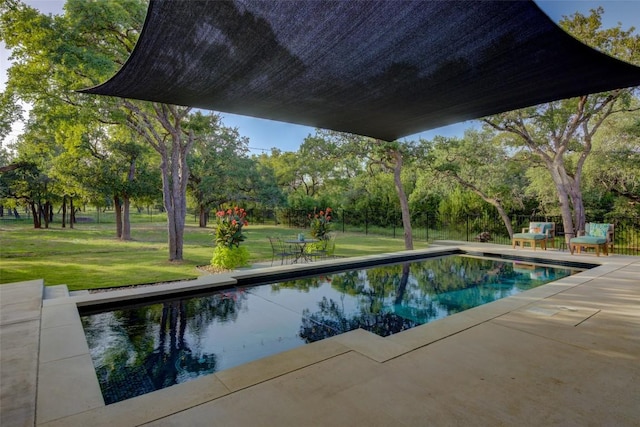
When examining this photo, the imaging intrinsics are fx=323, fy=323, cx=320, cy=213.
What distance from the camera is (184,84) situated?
267 cm

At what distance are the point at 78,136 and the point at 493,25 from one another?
29.5ft

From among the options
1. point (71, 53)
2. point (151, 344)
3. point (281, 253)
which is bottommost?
point (151, 344)

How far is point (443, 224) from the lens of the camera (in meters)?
16.0

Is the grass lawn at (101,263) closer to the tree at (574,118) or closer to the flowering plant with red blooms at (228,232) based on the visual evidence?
the flowering plant with red blooms at (228,232)

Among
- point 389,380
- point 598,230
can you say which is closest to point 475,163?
point 598,230

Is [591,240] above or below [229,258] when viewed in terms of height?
above

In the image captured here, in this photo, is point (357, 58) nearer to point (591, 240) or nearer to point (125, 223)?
point (591, 240)

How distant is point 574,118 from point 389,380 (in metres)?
10.6

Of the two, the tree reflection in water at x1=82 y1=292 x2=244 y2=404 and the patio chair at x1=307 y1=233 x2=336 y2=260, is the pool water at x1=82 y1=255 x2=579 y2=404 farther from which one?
the patio chair at x1=307 y1=233 x2=336 y2=260

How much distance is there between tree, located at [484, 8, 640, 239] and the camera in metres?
8.27

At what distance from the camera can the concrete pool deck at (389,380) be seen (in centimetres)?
183

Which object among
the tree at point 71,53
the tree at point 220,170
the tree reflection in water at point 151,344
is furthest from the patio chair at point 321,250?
the tree at point 220,170

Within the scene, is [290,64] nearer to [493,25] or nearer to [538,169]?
[493,25]

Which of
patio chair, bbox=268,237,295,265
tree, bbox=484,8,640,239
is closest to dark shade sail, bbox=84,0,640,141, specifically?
patio chair, bbox=268,237,295,265
